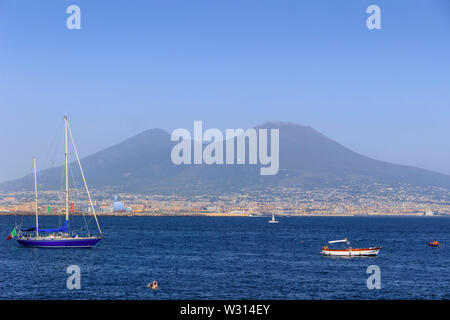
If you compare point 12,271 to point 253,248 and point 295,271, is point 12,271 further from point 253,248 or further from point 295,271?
point 253,248

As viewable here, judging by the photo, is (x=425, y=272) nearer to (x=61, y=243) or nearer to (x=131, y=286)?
(x=131, y=286)

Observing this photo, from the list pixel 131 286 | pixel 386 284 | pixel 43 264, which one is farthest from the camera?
pixel 43 264

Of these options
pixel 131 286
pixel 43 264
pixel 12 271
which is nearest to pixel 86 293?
pixel 131 286

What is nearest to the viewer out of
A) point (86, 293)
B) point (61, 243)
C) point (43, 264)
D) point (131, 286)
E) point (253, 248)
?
point (86, 293)

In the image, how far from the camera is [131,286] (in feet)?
136

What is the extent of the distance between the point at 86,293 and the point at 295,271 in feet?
Answer: 65.7

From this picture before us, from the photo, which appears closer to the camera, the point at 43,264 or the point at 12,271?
the point at 12,271

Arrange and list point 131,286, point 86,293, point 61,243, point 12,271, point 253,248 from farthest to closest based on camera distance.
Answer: point 253,248 < point 61,243 < point 12,271 < point 131,286 < point 86,293
